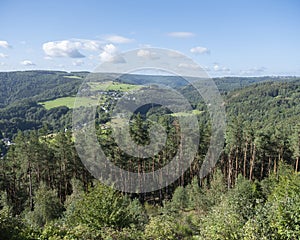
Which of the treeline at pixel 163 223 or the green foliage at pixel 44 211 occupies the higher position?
the treeline at pixel 163 223

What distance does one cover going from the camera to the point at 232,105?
165 m

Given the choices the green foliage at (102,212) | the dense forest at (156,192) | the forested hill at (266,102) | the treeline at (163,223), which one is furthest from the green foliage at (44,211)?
the forested hill at (266,102)

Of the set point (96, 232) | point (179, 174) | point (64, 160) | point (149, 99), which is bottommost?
point (179, 174)

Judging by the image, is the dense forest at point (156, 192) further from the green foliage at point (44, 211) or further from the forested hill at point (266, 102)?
the forested hill at point (266, 102)

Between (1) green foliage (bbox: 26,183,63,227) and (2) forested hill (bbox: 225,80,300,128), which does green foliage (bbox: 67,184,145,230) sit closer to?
(1) green foliage (bbox: 26,183,63,227)

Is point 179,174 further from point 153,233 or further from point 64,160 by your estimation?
point 153,233

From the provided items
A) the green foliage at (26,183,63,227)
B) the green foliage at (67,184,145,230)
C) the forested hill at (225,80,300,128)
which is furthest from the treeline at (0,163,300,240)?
the forested hill at (225,80,300,128)

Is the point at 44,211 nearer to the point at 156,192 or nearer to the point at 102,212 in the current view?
the point at 102,212

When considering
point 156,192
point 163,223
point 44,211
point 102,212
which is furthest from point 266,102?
point 163,223

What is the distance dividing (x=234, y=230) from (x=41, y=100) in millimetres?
193697

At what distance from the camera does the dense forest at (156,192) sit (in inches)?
502

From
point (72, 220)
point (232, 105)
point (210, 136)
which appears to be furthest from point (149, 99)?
point (232, 105)

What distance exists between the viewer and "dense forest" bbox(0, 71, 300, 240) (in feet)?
41.9

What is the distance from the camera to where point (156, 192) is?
40.9m
